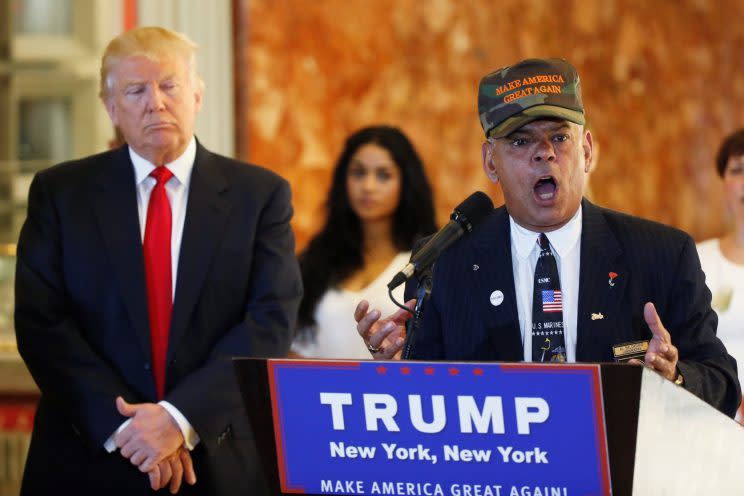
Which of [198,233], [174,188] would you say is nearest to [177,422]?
[198,233]

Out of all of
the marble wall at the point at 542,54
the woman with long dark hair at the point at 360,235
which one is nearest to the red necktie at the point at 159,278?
the woman with long dark hair at the point at 360,235

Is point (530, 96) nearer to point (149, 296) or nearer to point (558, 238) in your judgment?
point (558, 238)

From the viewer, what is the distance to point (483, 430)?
169cm

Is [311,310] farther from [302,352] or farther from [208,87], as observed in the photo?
[208,87]

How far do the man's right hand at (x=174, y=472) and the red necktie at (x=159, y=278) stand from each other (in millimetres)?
151

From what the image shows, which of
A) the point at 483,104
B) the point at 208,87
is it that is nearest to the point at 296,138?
the point at 208,87

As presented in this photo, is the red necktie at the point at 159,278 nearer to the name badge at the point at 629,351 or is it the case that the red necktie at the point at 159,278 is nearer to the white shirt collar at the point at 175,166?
the white shirt collar at the point at 175,166

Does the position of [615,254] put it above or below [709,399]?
above

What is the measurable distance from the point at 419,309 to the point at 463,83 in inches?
119

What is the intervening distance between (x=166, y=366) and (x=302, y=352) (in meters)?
1.08

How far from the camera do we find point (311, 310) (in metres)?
3.80

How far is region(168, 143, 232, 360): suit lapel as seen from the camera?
8.98ft

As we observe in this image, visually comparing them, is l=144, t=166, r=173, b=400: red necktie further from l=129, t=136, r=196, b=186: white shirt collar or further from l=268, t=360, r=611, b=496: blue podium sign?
l=268, t=360, r=611, b=496: blue podium sign

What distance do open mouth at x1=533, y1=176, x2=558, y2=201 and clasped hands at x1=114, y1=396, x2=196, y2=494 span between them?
1.04 metres
